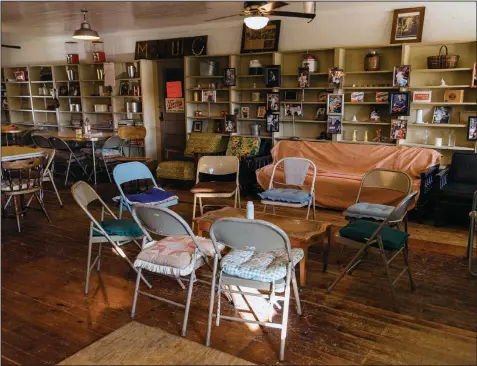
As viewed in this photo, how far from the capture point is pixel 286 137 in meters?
6.99

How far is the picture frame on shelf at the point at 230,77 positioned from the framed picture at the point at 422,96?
278 cm

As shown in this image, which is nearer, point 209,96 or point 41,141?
point 41,141

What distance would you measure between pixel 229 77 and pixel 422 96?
9.75 feet

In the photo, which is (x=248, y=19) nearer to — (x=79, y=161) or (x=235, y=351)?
(x=235, y=351)

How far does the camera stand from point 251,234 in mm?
2383

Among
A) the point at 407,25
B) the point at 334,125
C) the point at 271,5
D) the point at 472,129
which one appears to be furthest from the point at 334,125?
the point at 271,5

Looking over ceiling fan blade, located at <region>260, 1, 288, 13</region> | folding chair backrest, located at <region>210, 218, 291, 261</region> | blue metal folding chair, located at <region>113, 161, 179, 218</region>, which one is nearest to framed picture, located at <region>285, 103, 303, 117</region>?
ceiling fan blade, located at <region>260, 1, 288, 13</region>

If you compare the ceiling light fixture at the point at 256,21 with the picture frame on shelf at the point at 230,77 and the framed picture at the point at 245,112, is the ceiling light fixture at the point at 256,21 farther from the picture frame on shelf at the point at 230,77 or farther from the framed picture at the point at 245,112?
the framed picture at the point at 245,112

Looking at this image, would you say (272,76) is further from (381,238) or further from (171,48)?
(381,238)

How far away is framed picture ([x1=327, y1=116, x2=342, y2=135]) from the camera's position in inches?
249

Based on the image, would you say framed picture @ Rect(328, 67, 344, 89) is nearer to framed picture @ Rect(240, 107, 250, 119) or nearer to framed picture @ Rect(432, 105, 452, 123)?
framed picture @ Rect(432, 105, 452, 123)


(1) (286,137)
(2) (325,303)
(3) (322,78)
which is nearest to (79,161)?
(1) (286,137)

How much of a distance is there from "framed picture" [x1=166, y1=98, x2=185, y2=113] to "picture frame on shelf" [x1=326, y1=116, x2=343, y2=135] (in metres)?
3.03

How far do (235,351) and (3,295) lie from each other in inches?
76.0
